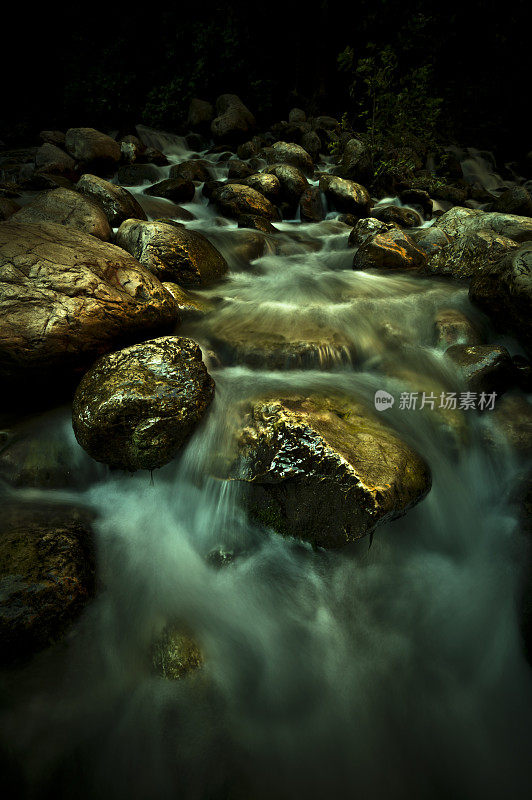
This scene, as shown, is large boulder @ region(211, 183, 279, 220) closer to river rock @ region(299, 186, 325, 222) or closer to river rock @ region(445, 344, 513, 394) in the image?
river rock @ region(299, 186, 325, 222)

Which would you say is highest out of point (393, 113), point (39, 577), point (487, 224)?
point (393, 113)

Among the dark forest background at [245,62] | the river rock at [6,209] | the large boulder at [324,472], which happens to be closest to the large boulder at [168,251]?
the river rock at [6,209]

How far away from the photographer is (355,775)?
6.37 feet

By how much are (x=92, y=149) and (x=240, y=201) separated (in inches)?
195

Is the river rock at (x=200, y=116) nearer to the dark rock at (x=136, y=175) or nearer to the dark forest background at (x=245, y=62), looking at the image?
the dark forest background at (x=245, y=62)

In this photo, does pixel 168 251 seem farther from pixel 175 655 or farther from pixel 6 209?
pixel 175 655

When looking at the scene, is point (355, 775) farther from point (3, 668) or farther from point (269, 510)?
point (3, 668)

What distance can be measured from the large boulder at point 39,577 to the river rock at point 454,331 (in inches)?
146

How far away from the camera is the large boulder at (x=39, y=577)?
6.80ft

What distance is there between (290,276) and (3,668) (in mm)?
5251

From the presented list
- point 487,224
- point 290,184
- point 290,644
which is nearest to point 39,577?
point 290,644

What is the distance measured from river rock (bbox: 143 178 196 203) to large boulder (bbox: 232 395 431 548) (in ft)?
23.2

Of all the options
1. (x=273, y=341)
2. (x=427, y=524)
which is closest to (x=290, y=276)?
(x=273, y=341)

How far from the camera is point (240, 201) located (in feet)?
24.0
